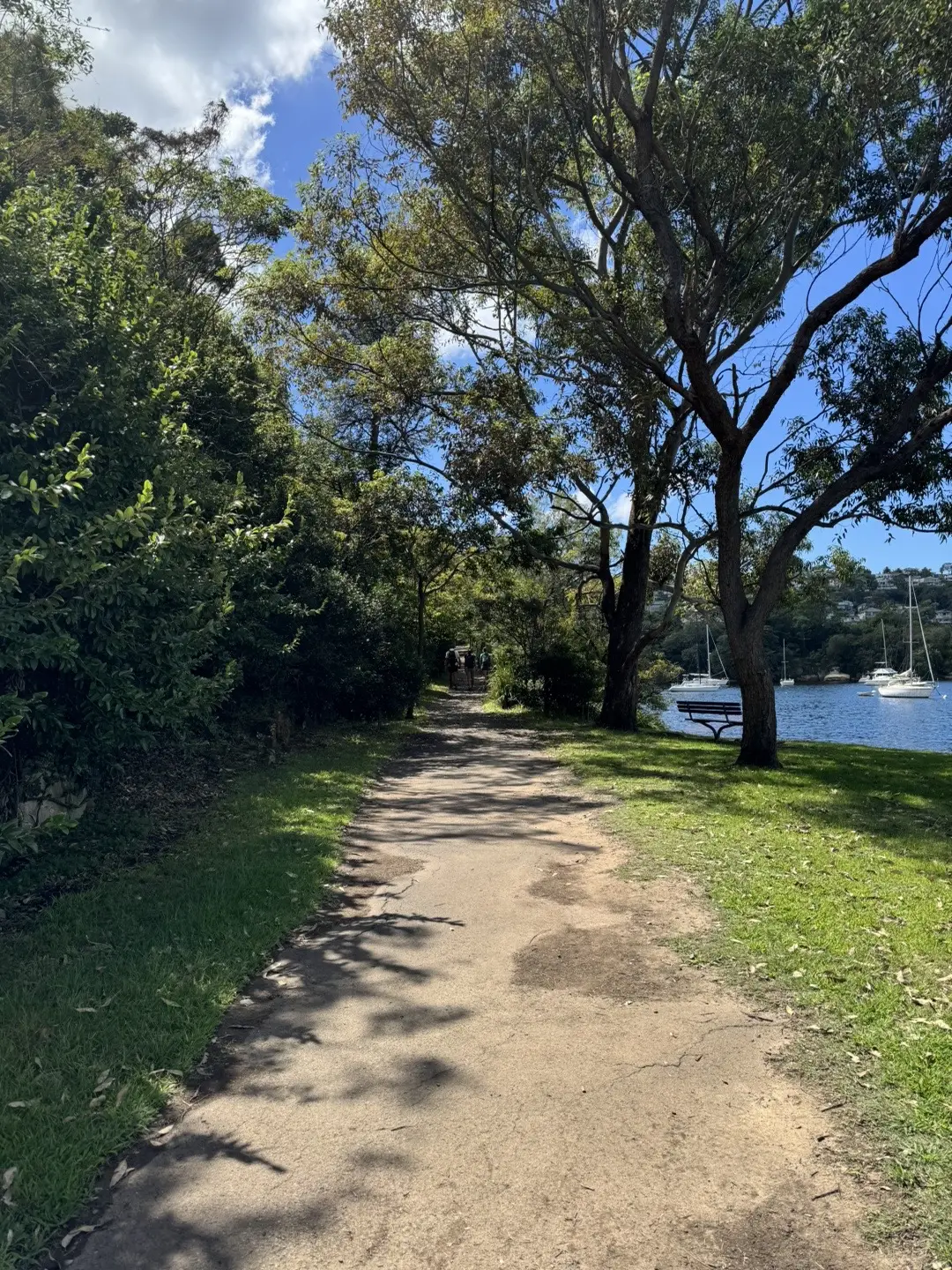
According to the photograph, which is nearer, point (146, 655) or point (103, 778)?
point (146, 655)

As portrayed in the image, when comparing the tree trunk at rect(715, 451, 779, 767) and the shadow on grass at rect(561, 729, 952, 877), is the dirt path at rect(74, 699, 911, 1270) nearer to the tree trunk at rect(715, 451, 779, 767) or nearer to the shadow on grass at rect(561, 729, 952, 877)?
the shadow on grass at rect(561, 729, 952, 877)

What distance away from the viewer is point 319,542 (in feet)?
56.0

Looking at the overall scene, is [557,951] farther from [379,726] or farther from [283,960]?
[379,726]

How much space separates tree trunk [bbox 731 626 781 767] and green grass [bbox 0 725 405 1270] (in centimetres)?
686

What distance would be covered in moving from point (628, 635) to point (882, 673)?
183ft

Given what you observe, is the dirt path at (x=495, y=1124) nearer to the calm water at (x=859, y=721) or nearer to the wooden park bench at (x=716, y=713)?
the wooden park bench at (x=716, y=713)

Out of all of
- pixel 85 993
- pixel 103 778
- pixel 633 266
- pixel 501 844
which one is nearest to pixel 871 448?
pixel 633 266

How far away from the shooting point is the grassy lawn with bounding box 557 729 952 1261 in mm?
Answer: 3422

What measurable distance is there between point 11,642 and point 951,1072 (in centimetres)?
510

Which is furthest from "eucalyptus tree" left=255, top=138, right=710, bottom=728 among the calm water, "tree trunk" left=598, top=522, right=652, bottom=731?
the calm water

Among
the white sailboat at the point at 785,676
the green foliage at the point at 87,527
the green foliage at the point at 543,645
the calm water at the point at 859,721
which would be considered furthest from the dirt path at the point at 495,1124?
the white sailboat at the point at 785,676

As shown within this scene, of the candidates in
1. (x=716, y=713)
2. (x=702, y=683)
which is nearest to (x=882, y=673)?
(x=702, y=683)

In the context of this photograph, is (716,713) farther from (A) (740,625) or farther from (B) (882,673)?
(B) (882,673)

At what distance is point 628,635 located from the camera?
19.5 metres
